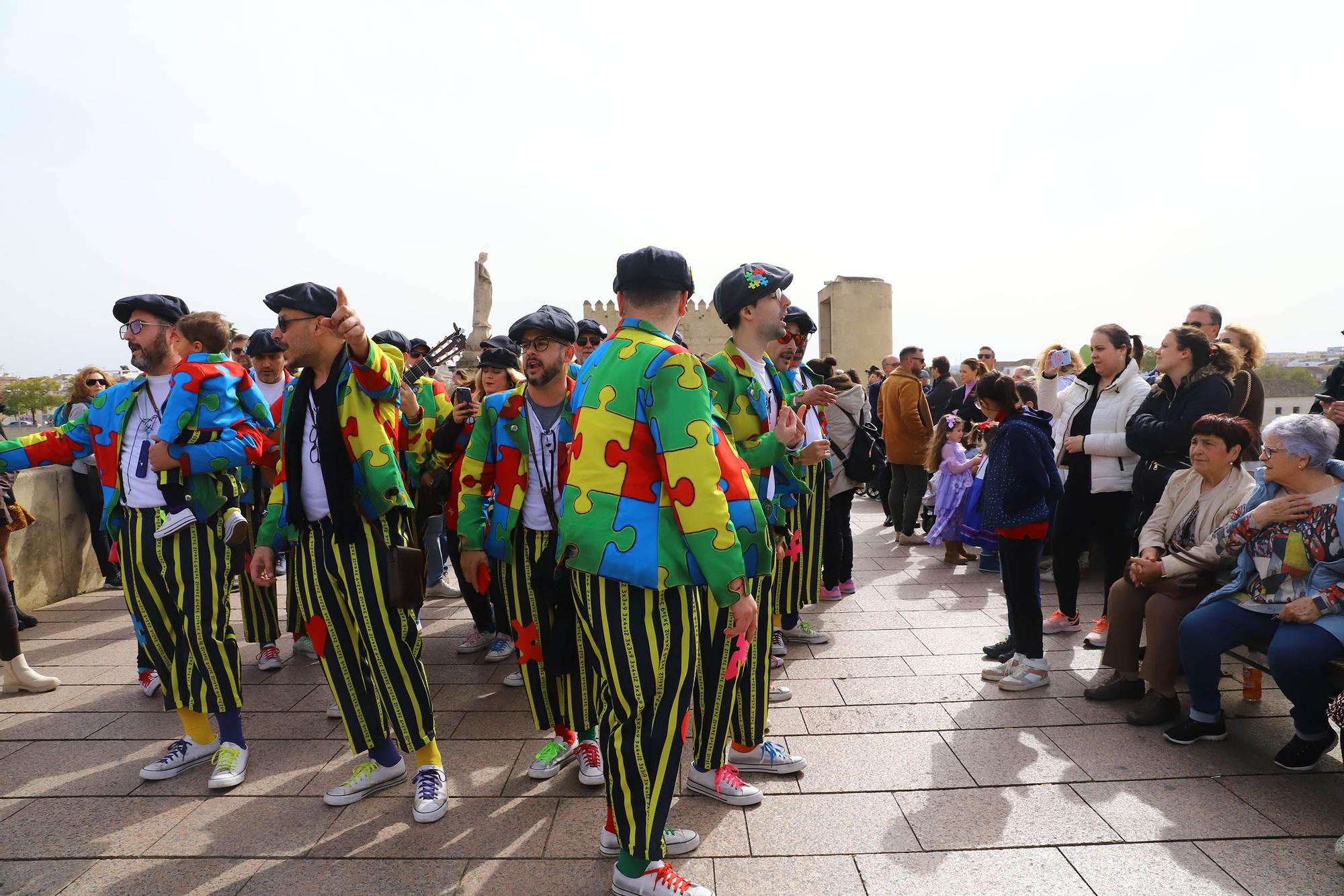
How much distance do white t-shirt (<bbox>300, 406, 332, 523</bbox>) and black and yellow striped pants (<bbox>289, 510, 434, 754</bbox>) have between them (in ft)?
0.15

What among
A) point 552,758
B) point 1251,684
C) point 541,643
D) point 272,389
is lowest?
point 1251,684

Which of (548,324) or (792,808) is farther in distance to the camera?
(548,324)

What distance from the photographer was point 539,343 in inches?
135

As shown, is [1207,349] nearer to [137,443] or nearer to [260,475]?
[137,443]

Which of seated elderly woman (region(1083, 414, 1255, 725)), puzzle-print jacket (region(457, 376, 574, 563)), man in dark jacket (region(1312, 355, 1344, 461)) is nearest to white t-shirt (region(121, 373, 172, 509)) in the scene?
puzzle-print jacket (region(457, 376, 574, 563))

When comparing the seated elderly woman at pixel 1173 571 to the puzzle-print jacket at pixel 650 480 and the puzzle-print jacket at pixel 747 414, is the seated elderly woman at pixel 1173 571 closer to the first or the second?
the puzzle-print jacket at pixel 747 414

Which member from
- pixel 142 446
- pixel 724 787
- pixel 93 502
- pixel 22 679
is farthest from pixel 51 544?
pixel 724 787

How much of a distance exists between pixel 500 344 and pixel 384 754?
2.13 m

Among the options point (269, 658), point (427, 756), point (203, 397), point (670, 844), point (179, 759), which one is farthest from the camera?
point (269, 658)

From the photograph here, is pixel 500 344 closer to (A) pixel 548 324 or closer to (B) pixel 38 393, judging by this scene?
(A) pixel 548 324

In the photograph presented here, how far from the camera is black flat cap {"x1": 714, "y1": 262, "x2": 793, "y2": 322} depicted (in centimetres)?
313

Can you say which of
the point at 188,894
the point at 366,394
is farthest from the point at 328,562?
the point at 188,894

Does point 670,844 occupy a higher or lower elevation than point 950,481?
lower

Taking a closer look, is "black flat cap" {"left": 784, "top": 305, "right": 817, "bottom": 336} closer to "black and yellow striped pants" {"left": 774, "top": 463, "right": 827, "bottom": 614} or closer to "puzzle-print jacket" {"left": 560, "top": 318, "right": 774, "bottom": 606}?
"black and yellow striped pants" {"left": 774, "top": 463, "right": 827, "bottom": 614}
